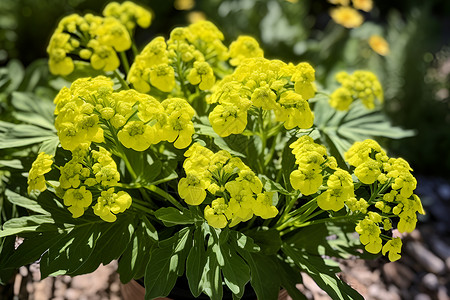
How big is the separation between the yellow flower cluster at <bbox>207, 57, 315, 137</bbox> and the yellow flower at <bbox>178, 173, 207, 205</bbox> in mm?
95

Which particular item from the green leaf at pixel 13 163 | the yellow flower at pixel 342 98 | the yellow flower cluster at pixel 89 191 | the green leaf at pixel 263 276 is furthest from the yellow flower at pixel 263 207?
the green leaf at pixel 13 163

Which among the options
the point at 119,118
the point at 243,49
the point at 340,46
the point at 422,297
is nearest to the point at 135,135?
the point at 119,118

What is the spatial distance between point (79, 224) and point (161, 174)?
191 mm

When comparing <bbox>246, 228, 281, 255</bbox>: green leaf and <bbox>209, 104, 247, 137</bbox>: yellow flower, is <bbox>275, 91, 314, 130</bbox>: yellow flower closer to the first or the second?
<bbox>209, 104, 247, 137</bbox>: yellow flower

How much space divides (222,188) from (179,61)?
34 cm

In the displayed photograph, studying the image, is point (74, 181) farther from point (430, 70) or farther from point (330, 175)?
point (430, 70)

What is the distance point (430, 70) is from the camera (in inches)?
101

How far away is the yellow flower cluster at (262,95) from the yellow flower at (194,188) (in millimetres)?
95

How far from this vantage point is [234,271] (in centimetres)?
87

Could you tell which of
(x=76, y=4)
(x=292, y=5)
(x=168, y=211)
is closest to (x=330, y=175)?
(x=168, y=211)

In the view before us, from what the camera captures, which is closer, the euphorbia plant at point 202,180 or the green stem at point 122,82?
the euphorbia plant at point 202,180

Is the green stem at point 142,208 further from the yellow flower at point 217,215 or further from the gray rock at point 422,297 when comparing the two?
the gray rock at point 422,297

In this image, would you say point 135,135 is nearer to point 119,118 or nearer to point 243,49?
point 119,118

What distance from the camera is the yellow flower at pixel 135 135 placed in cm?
81
